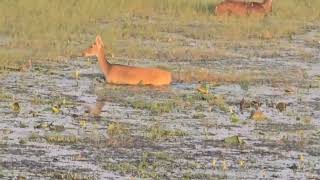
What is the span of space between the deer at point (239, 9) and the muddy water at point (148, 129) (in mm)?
7810

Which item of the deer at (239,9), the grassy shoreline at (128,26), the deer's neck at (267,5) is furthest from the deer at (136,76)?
the deer's neck at (267,5)

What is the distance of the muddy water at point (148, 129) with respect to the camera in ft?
33.7

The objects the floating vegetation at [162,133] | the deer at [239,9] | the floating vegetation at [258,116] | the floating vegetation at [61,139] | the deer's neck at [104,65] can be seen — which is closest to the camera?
the floating vegetation at [61,139]

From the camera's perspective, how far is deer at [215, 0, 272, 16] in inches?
974

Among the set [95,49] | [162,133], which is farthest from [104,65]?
[162,133]

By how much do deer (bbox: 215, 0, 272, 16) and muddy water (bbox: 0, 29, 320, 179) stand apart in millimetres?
7810

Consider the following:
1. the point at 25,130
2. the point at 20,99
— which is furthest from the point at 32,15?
the point at 25,130

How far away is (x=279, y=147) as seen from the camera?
1158 centimetres

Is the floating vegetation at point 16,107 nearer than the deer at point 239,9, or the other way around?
the floating vegetation at point 16,107

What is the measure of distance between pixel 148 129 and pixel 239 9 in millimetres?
13178

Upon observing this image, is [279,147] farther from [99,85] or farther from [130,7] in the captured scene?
[130,7]

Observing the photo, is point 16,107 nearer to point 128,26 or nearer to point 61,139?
point 61,139

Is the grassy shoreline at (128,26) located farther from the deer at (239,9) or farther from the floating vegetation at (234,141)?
the floating vegetation at (234,141)

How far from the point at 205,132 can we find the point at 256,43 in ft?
29.0
